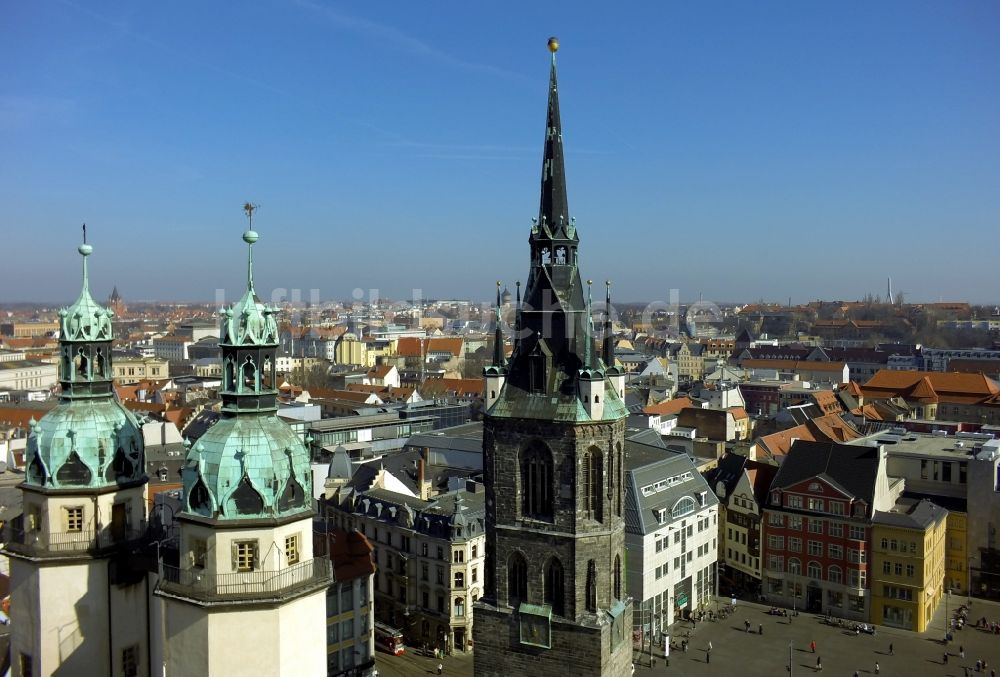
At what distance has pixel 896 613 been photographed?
7331 cm

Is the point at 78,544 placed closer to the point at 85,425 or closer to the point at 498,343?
the point at 85,425

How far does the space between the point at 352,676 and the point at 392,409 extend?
71013mm

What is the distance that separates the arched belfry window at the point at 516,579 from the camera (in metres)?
40.4

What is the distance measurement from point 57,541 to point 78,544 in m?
0.78

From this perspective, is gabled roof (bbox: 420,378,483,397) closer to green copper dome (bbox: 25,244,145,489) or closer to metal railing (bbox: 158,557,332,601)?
green copper dome (bbox: 25,244,145,489)

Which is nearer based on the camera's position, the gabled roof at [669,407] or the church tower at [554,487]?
the church tower at [554,487]

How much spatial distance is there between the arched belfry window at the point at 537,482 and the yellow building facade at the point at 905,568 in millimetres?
44929

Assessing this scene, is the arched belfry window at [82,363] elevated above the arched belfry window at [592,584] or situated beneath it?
elevated above

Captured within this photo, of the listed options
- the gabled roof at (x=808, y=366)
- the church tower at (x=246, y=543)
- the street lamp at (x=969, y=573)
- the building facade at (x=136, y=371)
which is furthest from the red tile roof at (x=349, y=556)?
the gabled roof at (x=808, y=366)

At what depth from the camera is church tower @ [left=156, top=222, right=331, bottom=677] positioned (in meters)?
29.8

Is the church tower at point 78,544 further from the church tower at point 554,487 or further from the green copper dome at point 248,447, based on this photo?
the church tower at point 554,487

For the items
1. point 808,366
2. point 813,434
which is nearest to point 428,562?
point 813,434

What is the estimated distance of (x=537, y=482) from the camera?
132 ft

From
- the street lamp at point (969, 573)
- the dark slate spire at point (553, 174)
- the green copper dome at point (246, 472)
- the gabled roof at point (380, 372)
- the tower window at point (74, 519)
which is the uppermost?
the dark slate spire at point (553, 174)
